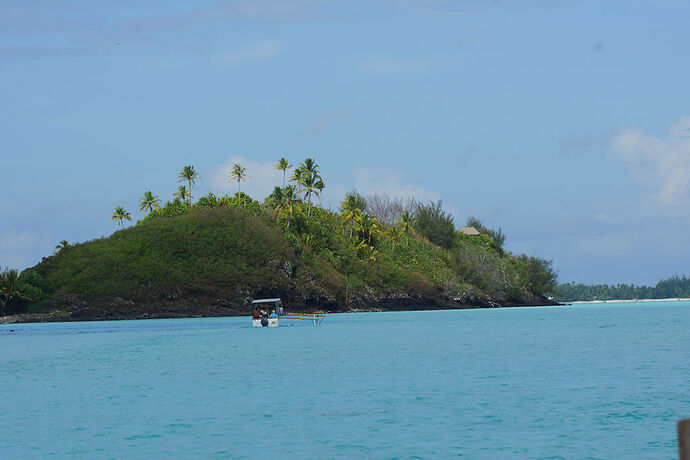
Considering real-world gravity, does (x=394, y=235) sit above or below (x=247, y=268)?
above

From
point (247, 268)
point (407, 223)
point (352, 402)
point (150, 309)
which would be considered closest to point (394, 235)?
point (407, 223)

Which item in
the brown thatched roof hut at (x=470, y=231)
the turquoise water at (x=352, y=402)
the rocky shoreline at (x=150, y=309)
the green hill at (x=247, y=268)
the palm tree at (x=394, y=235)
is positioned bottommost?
the turquoise water at (x=352, y=402)

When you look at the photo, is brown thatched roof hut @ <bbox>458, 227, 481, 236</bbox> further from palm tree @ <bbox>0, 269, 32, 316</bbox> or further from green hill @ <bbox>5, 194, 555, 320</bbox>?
palm tree @ <bbox>0, 269, 32, 316</bbox>

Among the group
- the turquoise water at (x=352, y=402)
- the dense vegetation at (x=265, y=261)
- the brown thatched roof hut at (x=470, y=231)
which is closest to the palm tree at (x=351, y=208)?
the dense vegetation at (x=265, y=261)

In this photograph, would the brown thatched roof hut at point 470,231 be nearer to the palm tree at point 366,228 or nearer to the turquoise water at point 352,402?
the palm tree at point 366,228

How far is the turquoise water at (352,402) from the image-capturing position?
18.4 metres

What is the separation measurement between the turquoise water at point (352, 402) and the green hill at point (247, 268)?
70.7 m

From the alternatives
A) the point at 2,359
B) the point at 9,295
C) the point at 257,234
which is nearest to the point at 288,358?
the point at 2,359

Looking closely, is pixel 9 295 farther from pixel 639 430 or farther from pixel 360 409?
pixel 639 430

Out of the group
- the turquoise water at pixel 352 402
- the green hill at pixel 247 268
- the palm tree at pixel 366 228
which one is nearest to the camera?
the turquoise water at pixel 352 402

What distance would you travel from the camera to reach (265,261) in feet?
416

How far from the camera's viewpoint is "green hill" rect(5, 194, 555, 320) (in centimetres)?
11756

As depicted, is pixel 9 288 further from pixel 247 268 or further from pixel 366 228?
pixel 366 228

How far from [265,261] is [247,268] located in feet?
11.6
